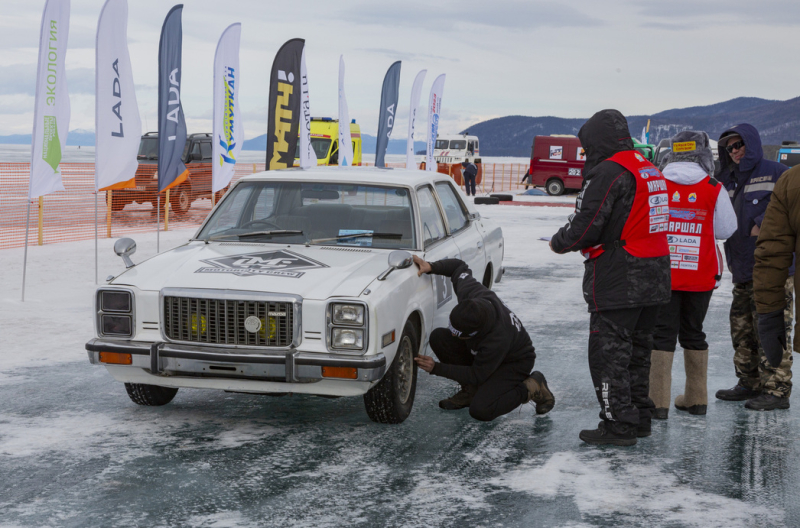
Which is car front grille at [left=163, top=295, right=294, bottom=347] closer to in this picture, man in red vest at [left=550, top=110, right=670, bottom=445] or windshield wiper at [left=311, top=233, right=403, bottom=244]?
windshield wiper at [left=311, top=233, right=403, bottom=244]

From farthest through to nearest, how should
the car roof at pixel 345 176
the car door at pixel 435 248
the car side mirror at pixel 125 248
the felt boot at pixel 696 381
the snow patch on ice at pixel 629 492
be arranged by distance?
1. the car roof at pixel 345 176
2. the car door at pixel 435 248
3. the car side mirror at pixel 125 248
4. the felt boot at pixel 696 381
5. the snow patch on ice at pixel 629 492

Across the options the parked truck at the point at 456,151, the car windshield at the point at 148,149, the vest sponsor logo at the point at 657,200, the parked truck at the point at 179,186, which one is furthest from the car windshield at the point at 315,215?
the parked truck at the point at 456,151

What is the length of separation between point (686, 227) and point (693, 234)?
0.06 metres

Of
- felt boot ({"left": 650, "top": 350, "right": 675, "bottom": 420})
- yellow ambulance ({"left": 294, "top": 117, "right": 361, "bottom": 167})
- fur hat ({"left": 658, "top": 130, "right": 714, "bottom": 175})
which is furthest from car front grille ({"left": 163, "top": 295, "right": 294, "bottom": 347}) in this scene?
yellow ambulance ({"left": 294, "top": 117, "right": 361, "bottom": 167})

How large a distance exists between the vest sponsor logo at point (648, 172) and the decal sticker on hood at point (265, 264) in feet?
6.22

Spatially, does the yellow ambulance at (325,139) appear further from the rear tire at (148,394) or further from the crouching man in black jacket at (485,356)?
the crouching man in black jacket at (485,356)

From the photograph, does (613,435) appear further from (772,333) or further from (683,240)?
(683,240)

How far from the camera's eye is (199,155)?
21.0m

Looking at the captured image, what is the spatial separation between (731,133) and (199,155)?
17.6 meters

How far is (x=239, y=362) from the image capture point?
4.34 m

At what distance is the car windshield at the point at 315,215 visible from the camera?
5.47 meters

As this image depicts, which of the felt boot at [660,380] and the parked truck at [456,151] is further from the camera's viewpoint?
the parked truck at [456,151]

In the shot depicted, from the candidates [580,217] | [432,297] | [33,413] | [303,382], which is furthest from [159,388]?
[580,217]

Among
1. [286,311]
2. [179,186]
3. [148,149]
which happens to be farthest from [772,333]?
[148,149]
